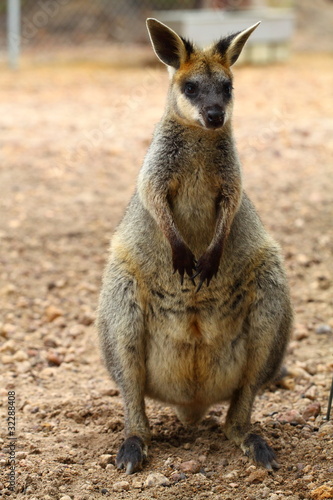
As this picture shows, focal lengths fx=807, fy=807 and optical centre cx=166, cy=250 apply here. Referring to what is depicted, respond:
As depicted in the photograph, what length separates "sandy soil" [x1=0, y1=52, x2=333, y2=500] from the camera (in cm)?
414

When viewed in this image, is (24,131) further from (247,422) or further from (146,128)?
(247,422)

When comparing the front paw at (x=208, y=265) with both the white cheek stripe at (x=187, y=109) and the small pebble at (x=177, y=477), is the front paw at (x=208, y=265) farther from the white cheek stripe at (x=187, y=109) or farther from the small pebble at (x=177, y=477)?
the small pebble at (x=177, y=477)

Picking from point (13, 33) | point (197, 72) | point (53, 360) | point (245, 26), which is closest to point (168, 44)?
point (197, 72)

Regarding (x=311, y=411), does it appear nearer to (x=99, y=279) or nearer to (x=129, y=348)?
(x=129, y=348)

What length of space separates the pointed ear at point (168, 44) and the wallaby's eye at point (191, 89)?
0.63ft

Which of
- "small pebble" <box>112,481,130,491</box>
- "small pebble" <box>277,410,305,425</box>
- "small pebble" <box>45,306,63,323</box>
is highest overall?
"small pebble" <box>45,306,63,323</box>

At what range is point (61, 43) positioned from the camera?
57.0ft

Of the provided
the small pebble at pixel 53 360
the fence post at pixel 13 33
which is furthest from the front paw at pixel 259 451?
the fence post at pixel 13 33

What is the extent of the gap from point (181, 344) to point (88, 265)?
2999mm

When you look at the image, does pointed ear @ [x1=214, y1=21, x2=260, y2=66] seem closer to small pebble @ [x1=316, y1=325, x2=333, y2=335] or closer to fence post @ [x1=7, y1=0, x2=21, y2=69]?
small pebble @ [x1=316, y1=325, x2=333, y2=335]

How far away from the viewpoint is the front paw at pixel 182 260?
14.0ft

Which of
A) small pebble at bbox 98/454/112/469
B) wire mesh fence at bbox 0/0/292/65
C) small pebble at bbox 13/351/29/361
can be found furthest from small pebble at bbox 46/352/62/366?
wire mesh fence at bbox 0/0/292/65

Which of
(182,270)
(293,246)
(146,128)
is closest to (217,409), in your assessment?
(182,270)

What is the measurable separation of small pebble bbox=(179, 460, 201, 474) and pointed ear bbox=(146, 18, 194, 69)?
222 centimetres
